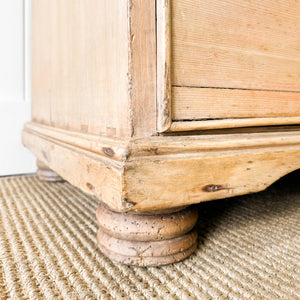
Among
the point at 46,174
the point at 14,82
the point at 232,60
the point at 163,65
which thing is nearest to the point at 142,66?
the point at 163,65

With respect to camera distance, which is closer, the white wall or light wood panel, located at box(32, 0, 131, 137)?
light wood panel, located at box(32, 0, 131, 137)

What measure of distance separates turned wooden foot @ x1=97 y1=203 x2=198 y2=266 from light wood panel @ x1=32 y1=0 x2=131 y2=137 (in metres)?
0.12

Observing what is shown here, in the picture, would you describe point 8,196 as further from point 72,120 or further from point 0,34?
point 0,34

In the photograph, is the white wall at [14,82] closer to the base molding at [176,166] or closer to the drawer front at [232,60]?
the base molding at [176,166]

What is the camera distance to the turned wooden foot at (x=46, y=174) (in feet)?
2.85

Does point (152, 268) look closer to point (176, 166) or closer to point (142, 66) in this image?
point (176, 166)

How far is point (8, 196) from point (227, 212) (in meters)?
0.51

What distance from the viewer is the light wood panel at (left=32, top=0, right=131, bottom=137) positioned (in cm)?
38

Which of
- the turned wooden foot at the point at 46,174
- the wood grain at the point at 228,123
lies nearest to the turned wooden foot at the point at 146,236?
the wood grain at the point at 228,123

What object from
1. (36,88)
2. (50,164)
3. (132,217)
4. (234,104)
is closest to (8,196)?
(50,164)

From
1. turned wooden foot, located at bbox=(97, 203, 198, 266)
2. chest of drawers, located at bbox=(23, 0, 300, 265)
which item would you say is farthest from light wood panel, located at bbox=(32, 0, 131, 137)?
turned wooden foot, located at bbox=(97, 203, 198, 266)

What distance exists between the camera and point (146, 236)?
404mm

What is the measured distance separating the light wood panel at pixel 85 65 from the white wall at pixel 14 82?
210 millimetres

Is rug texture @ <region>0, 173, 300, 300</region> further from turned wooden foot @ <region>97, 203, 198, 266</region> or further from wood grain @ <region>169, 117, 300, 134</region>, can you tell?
wood grain @ <region>169, 117, 300, 134</region>
